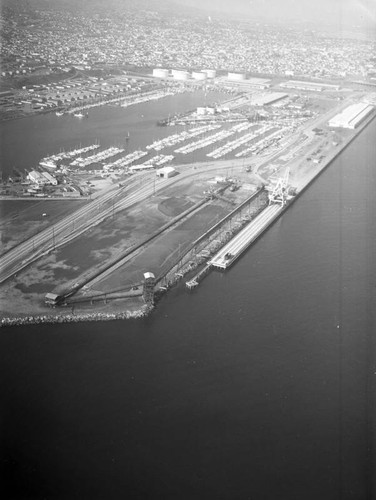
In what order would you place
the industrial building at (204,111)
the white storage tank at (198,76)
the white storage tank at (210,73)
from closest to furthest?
the industrial building at (204,111), the white storage tank at (198,76), the white storage tank at (210,73)

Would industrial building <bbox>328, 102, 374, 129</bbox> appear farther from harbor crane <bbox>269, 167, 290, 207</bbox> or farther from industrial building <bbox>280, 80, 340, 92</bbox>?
harbor crane <bbox>269, 167, 290, 207</bbox>

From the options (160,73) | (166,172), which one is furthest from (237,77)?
(166,172)

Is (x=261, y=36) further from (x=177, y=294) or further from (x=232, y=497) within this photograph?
(x=232, y=497)

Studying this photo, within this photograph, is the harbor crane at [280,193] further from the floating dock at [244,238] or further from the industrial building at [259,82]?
the industrial building at [259,82]

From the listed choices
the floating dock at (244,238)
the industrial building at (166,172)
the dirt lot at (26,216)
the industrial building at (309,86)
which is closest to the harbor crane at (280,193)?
the floating dock at (244,238)

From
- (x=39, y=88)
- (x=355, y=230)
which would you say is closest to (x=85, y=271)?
(x=355, y=230)

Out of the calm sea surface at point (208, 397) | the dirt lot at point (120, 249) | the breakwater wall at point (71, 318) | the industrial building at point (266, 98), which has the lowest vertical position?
the calm sea surface at point (208, 397)

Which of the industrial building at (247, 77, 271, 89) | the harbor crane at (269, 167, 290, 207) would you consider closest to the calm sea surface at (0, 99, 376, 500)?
the harbor crane at (269, 167, 290, 207)
